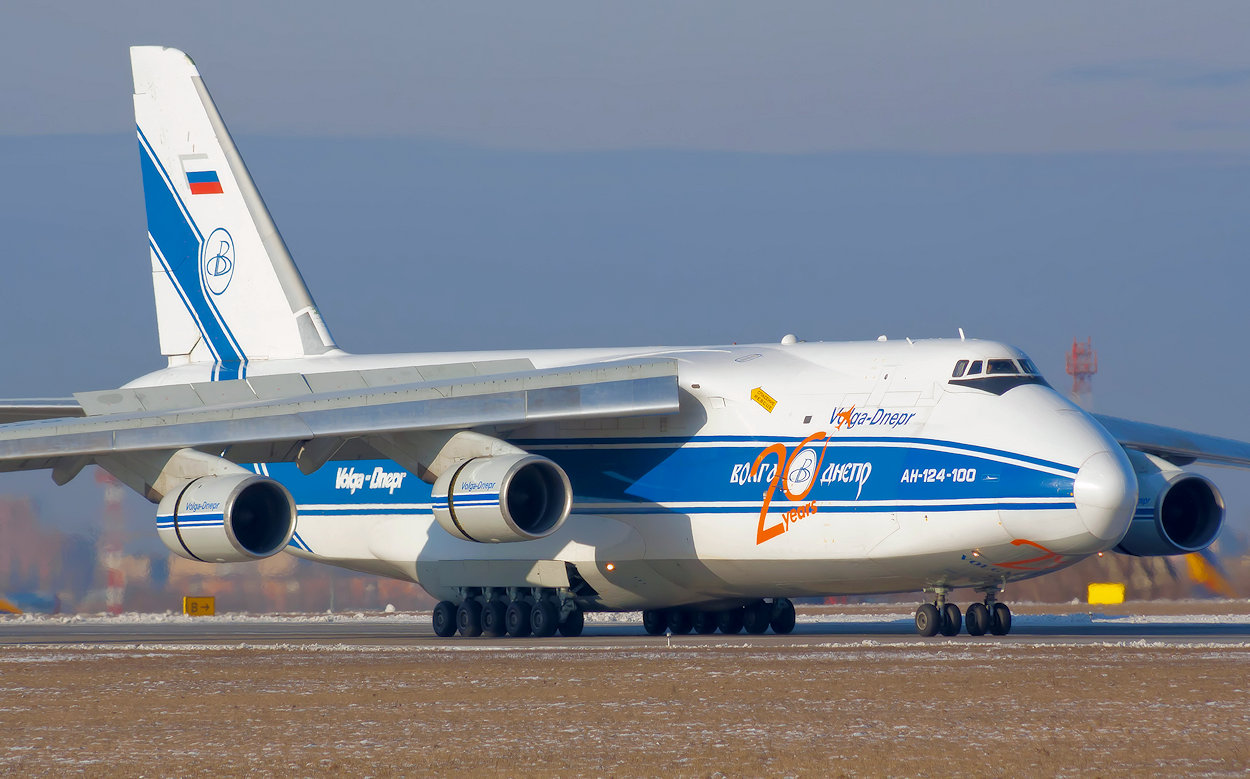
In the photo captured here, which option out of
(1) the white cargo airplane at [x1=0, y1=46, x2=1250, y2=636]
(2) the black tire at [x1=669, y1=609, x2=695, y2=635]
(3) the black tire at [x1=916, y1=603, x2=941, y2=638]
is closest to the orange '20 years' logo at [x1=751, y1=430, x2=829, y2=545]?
(1) the white cargo airplane at [x1=0, y1=46, x2=1250, y2=636]

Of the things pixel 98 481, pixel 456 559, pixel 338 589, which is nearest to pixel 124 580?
pixel 98 481

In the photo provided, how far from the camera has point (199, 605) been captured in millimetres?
30000

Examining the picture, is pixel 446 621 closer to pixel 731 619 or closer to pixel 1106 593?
pixel 731 619

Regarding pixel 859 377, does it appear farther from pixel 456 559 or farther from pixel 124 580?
pixel 124 580

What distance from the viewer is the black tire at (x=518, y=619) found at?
2172cm

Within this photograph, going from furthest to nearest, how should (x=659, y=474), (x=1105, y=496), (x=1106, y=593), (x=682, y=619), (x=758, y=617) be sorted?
(x=1106, y=593) → (x=682, y=619) → (x=758, y=617) → (x=659, y=474) → (x=1105, y=496)

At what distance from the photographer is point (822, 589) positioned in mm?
19891

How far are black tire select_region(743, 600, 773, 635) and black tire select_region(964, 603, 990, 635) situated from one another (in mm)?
3905

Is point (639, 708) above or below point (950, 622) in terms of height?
below

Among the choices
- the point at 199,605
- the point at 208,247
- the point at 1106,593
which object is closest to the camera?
the point at 208,247

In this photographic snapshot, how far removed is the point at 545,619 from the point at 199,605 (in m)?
10.9

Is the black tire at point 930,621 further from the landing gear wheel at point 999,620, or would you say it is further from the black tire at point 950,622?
the landing gear wheel at point 999,620

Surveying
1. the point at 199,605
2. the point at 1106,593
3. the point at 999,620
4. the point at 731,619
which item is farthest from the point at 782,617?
the point at 199,605

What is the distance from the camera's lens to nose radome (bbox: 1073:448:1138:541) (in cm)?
1720
